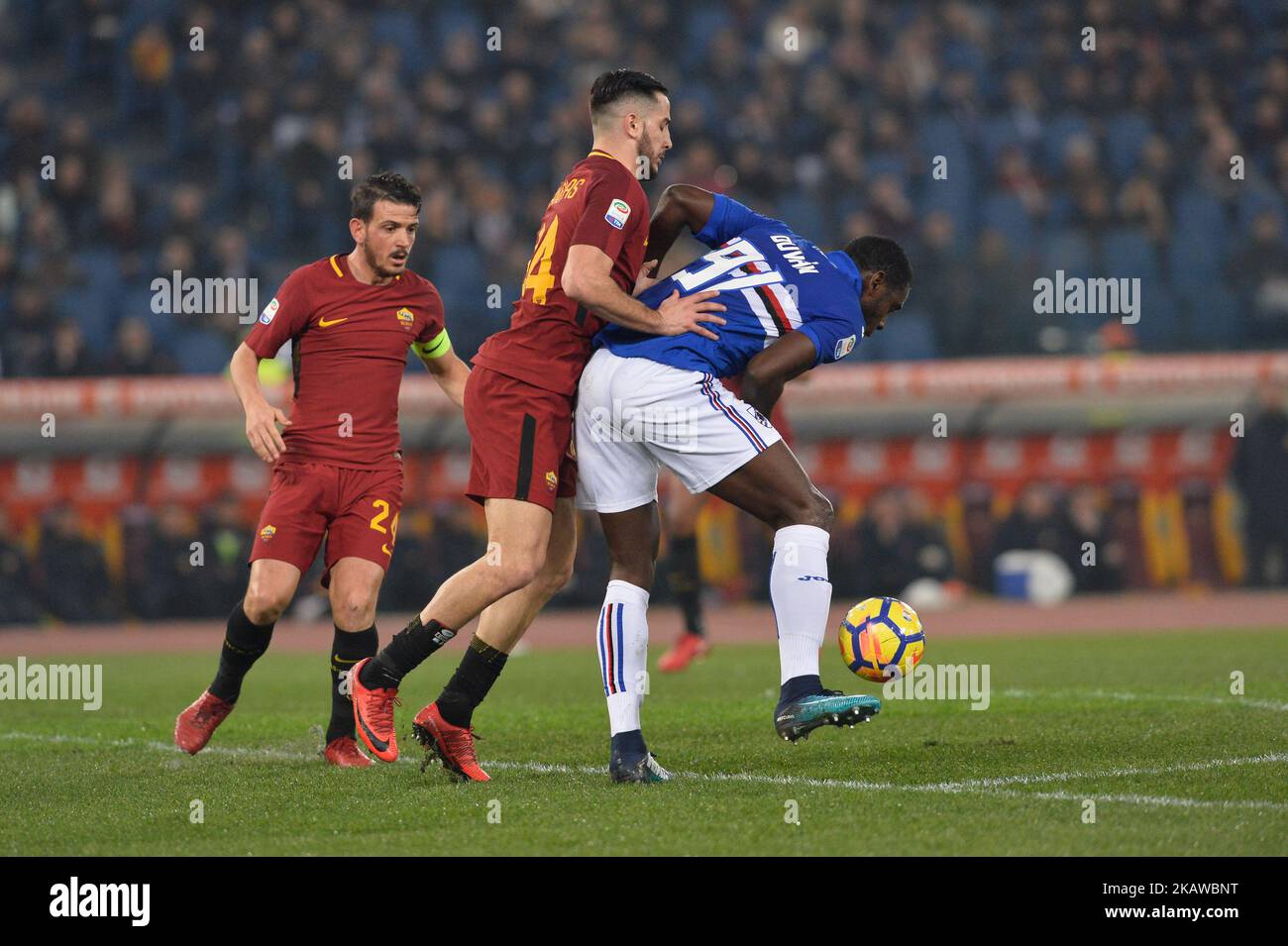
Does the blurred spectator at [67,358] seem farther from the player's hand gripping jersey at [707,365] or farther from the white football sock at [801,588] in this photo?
the white football sock at [801,588]

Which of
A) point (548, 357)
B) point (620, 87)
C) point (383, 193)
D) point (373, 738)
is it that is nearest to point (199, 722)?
point (373, 738)

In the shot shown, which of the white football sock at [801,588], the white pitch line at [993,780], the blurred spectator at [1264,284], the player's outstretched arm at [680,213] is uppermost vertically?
the blurred spectator at [1264,284]

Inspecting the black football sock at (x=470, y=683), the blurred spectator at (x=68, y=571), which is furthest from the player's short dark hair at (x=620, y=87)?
the blurred spectator at (x=68, y=571)

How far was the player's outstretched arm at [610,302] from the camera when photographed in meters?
5.49

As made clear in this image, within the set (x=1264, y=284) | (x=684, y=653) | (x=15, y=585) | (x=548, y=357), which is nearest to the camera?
(x=548, y=357)

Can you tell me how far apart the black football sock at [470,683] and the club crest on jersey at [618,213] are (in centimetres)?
154

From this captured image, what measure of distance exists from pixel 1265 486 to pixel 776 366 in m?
11.4

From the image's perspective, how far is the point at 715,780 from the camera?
5613 millimetres

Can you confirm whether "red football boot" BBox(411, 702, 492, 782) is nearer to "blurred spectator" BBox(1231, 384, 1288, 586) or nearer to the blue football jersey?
the blue football jersey

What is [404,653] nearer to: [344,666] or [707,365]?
[344,666]

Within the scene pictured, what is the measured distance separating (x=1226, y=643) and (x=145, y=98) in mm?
13156

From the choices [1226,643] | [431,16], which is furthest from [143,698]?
[431,16]
